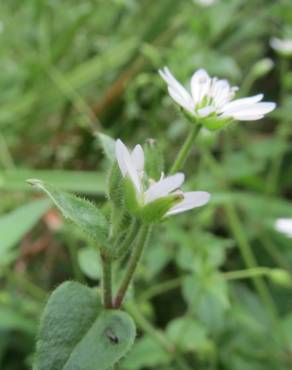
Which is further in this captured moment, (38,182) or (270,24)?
(270,24)

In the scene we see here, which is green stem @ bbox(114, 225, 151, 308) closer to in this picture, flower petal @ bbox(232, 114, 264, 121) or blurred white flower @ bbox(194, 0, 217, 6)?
flower petal @ bbox(232, 114, 264, 121)

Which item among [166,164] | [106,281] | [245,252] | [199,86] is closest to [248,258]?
[245,252]

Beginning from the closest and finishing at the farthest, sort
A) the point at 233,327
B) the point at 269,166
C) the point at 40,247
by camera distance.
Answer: the point at 233,327, the point at 40,247, the point at 269,166

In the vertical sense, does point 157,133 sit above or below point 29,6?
below

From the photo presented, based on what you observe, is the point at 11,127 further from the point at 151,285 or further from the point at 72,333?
the point at 72,333

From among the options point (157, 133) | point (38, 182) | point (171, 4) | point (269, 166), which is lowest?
point (269, 166)

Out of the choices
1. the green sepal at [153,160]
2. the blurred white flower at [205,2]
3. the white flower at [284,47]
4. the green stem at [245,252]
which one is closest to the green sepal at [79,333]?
the green sepal at [153,160]

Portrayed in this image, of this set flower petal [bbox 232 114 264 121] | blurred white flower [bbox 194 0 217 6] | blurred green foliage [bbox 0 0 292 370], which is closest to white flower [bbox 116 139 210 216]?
flower petal [bbox 232 114 264 121]

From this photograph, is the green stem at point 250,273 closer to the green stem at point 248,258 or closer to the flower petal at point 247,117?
the green stem at point 248,258

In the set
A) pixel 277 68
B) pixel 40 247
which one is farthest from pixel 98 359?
pixel 277 68
